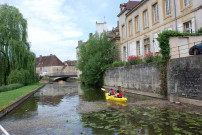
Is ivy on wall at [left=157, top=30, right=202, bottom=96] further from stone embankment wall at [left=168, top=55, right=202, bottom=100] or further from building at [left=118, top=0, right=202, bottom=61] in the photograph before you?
building at [left=118, top=0, right=202, bottom=61]

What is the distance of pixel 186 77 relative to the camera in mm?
10406

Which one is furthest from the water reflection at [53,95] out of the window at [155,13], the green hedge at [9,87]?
the window at [155,13]

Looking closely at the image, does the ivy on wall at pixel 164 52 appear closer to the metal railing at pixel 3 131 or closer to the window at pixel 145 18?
the window at pixel 145 18

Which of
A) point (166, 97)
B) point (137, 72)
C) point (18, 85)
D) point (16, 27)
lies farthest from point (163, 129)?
point (16, 27)

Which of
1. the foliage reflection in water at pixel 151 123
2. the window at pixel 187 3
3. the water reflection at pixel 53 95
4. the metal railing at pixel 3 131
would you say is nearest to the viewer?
the foliage reflection in water at pixel 151 123

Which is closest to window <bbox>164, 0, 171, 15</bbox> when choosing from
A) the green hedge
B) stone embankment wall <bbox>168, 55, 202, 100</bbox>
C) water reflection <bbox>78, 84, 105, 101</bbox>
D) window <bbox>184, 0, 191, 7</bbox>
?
window <bbox>184, 0, 191, 7</bbox>

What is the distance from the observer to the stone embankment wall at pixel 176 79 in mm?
9688

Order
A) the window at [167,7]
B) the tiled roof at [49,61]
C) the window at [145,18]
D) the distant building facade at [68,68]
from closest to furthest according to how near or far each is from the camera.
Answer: the window at [167,7], the window at [145,18], the tiled roof at [49,61], the distant building facade at [68,68]

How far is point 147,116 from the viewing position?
26.5 feet

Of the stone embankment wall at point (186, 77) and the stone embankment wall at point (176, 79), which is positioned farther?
the stone embankment wall at point (176, 79)

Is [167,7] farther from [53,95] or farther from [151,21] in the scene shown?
[53,95]

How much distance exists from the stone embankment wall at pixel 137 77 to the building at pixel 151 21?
2.46 meters

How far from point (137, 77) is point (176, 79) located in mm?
5777

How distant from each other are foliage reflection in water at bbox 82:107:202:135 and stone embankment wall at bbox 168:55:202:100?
7.10 feet
